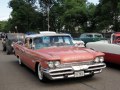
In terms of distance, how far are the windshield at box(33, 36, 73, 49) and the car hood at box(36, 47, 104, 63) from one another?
62 centimetres

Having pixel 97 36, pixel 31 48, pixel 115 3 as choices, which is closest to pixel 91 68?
pixel 31 48

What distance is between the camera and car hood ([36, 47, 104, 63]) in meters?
7.48

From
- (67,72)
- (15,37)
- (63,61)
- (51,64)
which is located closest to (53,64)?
(51,64)

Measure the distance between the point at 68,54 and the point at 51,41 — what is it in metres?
1.64

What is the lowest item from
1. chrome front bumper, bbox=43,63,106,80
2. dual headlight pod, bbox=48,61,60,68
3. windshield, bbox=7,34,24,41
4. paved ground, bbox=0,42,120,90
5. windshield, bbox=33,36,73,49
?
paved ground, bbox=0,42,120,90

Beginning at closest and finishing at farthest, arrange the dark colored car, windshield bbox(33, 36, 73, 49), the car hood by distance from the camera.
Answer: the car hood → windshield bbox(33, 36, 73, 49) → the dark colored car

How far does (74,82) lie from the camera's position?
7965 mm

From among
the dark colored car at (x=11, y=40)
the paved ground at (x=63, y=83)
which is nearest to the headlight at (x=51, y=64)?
the paved ground at (x=63, y=83)

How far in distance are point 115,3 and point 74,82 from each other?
30.2 metres

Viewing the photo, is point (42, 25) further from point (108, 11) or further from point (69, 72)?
point (69, 72)

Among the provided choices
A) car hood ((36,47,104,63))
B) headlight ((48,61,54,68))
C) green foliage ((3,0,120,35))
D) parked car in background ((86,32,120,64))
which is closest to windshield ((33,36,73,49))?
car hood ((36,47,104,63))

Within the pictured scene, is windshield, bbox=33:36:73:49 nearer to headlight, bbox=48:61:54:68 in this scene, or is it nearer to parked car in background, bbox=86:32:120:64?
headlight, bbox=48:61:54:68

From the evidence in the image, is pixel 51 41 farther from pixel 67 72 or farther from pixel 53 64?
pixel 67 72

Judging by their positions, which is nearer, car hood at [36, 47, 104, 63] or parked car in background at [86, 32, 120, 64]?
car hood at [36, 47, 104, 63]
